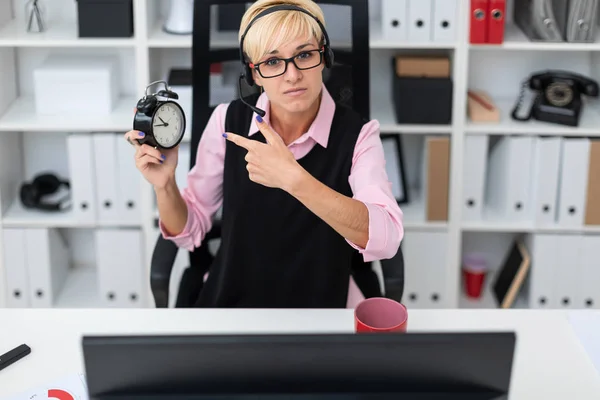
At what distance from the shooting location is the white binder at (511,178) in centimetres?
302

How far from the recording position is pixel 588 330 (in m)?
1.74

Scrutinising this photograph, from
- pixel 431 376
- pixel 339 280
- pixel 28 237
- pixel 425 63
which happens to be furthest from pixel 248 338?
pixel 28 237

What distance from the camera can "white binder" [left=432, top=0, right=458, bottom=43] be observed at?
2.88 m

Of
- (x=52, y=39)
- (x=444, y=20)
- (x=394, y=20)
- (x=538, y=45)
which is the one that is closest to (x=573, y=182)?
(x=538, y=45)

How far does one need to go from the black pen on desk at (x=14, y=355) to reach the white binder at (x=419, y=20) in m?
1.76

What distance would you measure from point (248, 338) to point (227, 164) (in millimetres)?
1097

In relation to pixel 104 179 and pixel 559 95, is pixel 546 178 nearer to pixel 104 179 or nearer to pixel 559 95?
pixel 559 95

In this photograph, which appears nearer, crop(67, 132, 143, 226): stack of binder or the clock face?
the clock face

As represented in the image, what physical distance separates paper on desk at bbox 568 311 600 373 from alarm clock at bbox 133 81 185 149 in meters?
0.91

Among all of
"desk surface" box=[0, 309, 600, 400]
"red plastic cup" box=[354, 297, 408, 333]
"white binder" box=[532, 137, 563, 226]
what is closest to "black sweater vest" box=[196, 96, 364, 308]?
"desk surface" box=[0, 309, 600, 400]

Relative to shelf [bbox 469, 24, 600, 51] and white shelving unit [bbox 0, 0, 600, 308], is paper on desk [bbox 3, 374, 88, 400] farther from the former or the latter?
shelf [bbox 469, 24, 600, 51]

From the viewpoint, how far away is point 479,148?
3049mm

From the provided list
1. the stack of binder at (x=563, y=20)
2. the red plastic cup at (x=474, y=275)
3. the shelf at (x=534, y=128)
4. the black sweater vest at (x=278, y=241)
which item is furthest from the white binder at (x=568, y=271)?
the black sweater vest at (x=278, y=241)

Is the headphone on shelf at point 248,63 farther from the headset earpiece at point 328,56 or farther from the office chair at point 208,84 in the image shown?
the office chair at point 208,84
